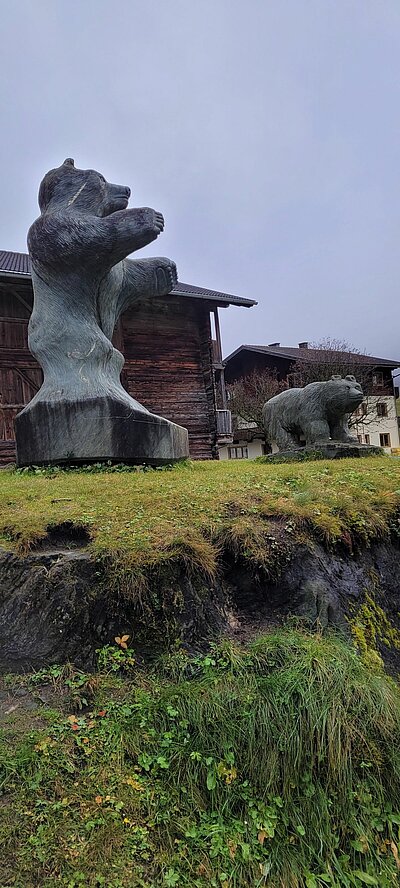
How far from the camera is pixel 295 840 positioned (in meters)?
1.76

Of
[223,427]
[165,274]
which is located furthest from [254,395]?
[165,274]

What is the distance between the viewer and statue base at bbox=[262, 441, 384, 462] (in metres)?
7.15

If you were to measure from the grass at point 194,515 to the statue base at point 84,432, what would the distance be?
78 centimetres

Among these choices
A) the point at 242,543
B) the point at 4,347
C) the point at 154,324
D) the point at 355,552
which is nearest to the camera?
the point at 242,543

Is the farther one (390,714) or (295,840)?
(390,714)

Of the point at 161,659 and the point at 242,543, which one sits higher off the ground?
the point at 242,543

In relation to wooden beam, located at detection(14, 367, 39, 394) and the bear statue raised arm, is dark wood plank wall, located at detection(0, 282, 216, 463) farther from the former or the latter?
the bear statue raised arm

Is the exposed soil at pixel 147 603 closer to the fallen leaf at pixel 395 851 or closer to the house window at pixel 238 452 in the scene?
the fallen leaf at pixel 395 851

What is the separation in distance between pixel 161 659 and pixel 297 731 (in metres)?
0.62

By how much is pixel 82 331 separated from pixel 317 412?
12.5 feet

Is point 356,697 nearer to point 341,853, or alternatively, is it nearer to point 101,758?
point 341,853

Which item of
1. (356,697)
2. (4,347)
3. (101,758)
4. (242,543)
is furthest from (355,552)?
(4,347)

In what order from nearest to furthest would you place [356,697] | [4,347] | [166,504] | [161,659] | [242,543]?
[356,697] → [161,659] → [242,543] → [166,504] → [4,347]

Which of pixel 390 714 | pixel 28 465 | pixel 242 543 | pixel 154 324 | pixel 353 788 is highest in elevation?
pixel 154 324
